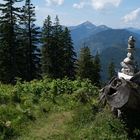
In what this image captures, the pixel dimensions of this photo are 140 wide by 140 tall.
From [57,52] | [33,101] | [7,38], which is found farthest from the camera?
[57,52]

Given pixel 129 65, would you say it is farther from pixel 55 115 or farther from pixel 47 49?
pixel 47 49

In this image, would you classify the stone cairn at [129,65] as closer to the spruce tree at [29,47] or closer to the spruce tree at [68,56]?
the spruce tree at [29,47]

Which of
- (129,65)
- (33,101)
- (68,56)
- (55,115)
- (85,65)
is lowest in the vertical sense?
(55,115)

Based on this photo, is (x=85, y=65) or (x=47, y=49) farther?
(x=85, y=65)

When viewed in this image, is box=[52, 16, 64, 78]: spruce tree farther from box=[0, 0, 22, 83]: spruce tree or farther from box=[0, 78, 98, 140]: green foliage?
box=[0, 78, 98, 140]: green foliage

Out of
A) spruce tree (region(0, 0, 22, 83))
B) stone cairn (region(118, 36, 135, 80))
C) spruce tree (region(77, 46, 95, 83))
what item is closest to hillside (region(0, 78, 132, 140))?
stone cairn (region(118, 36, 135, 80))

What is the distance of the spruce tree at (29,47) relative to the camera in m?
56.0

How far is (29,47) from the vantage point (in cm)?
5844

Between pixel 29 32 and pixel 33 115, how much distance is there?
46.2 meters

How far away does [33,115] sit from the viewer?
49.3ft

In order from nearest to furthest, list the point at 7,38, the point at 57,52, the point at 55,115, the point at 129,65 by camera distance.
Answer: the point at 129,65 < the point at 55,115 < the point at 7,38 < the point at 57,52

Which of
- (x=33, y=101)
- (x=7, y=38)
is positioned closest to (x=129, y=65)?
(x=33, y=101)

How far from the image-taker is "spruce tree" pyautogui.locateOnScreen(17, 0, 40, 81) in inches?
2205

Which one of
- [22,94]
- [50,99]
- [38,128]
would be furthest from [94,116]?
[22,94]
